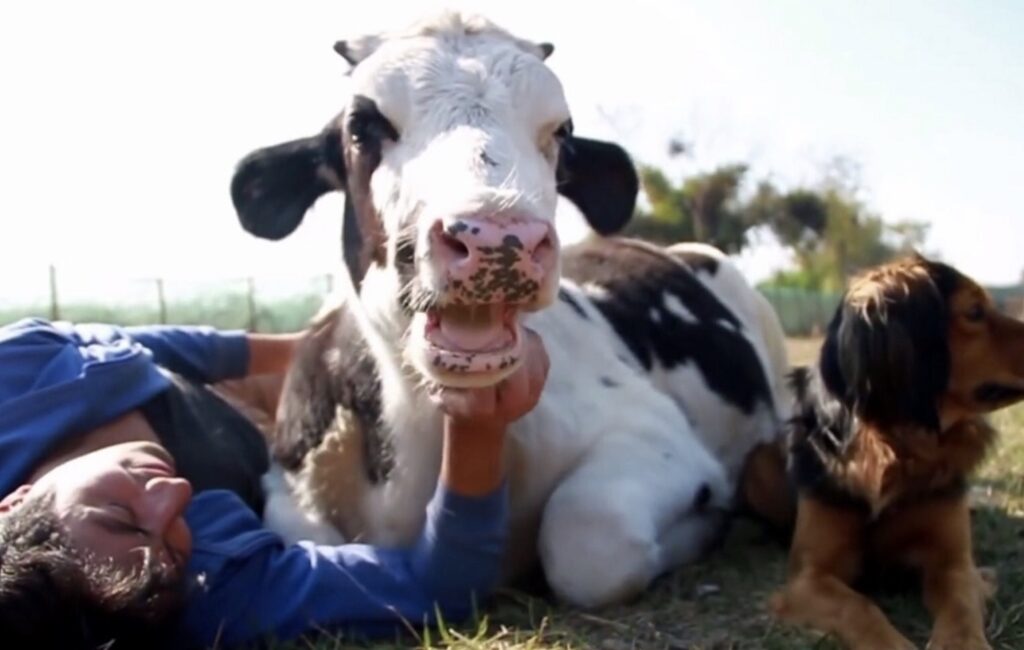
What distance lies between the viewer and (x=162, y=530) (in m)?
3.02

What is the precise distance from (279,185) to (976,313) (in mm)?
2130

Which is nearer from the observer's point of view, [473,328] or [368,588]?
[473,328]

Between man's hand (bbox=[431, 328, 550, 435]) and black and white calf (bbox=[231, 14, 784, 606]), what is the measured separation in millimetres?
78

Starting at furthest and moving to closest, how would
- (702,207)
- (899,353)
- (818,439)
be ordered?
(702,207) < (818,439) < (899,353)

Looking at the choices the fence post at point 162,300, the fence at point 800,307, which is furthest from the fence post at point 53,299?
the fence at point 800,307

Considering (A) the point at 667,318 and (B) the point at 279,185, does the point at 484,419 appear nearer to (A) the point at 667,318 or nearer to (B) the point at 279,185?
(B) the point at 279,185

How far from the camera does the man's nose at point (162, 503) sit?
9.83 feet

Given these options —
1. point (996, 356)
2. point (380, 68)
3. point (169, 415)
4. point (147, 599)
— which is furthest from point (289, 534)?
point (996, 356)

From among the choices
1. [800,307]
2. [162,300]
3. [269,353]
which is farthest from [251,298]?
[269,353]

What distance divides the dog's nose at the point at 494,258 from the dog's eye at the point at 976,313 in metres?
1.57

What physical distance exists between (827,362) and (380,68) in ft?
5.21

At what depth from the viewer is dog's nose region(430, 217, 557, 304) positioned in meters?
2.73

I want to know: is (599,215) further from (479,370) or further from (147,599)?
(147,599)

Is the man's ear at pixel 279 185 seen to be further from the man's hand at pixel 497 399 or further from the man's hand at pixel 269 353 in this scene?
the man's hand at pixel 497 399
